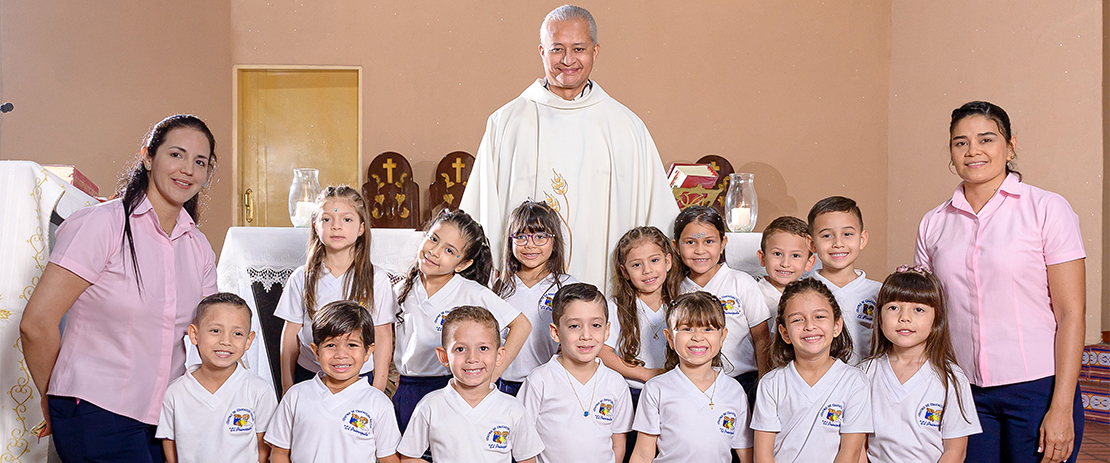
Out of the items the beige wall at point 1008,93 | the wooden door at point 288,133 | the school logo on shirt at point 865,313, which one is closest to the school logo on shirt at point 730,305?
the school logo on shirt at point 865,313

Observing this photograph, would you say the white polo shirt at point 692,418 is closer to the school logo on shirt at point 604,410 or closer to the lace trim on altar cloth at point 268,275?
the school logo on shirt at point 604,410

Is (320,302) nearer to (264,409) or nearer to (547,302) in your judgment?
(264,409)

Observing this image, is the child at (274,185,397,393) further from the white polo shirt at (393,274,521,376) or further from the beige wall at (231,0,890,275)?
the beige wall at (231,0,890,275)

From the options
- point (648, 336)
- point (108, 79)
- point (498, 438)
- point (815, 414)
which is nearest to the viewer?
point (498, 438)

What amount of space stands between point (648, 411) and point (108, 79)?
194 inches

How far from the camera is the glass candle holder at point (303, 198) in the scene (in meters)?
3.38

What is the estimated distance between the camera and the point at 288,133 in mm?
6562

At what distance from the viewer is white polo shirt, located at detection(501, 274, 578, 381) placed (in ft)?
9.15

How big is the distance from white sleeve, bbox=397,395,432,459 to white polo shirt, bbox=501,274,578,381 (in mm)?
508

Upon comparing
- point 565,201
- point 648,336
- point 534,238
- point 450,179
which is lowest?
point 648,336

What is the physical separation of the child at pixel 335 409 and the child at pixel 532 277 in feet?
1.85

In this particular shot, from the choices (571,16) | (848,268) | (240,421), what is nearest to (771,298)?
(848,268)

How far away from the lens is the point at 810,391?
2.47 m

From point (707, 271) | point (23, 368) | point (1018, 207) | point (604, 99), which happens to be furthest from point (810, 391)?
point (23, 368)
